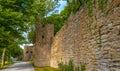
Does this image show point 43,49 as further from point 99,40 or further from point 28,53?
point 28,53

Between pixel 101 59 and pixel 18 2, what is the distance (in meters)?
22.0

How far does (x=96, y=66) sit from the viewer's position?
10195 mm

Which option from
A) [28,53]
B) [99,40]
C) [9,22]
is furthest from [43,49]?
[28,53]

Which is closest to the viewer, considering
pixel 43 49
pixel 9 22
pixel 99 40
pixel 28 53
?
pixel 99 40

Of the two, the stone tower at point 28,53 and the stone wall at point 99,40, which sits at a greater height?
the stone tower at point 28,53

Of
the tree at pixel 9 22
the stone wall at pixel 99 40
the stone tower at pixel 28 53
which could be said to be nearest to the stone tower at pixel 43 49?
the tree at pixel 9 22

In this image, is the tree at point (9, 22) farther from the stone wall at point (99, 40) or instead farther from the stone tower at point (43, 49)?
the stone wall at point (99, 40)

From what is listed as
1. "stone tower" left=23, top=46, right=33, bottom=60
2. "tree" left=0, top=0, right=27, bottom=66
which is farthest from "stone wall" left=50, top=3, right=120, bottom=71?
"stone tower" left=23, top=46, right=33, bottom=60

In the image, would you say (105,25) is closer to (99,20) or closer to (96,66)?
(99,20)

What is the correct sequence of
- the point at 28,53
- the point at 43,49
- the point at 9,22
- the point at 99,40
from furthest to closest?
the point at 28,53 → the point at 43,49 → the point at 9,22 → the point at 99,40

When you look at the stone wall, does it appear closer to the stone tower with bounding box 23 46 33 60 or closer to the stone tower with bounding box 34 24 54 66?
the stone tower with bounding box 34 24 54 66

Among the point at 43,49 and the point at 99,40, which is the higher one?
the point at 43,49

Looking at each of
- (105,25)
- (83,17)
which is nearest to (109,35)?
(105,25)

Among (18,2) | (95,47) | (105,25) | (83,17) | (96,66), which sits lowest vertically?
(96,66)
